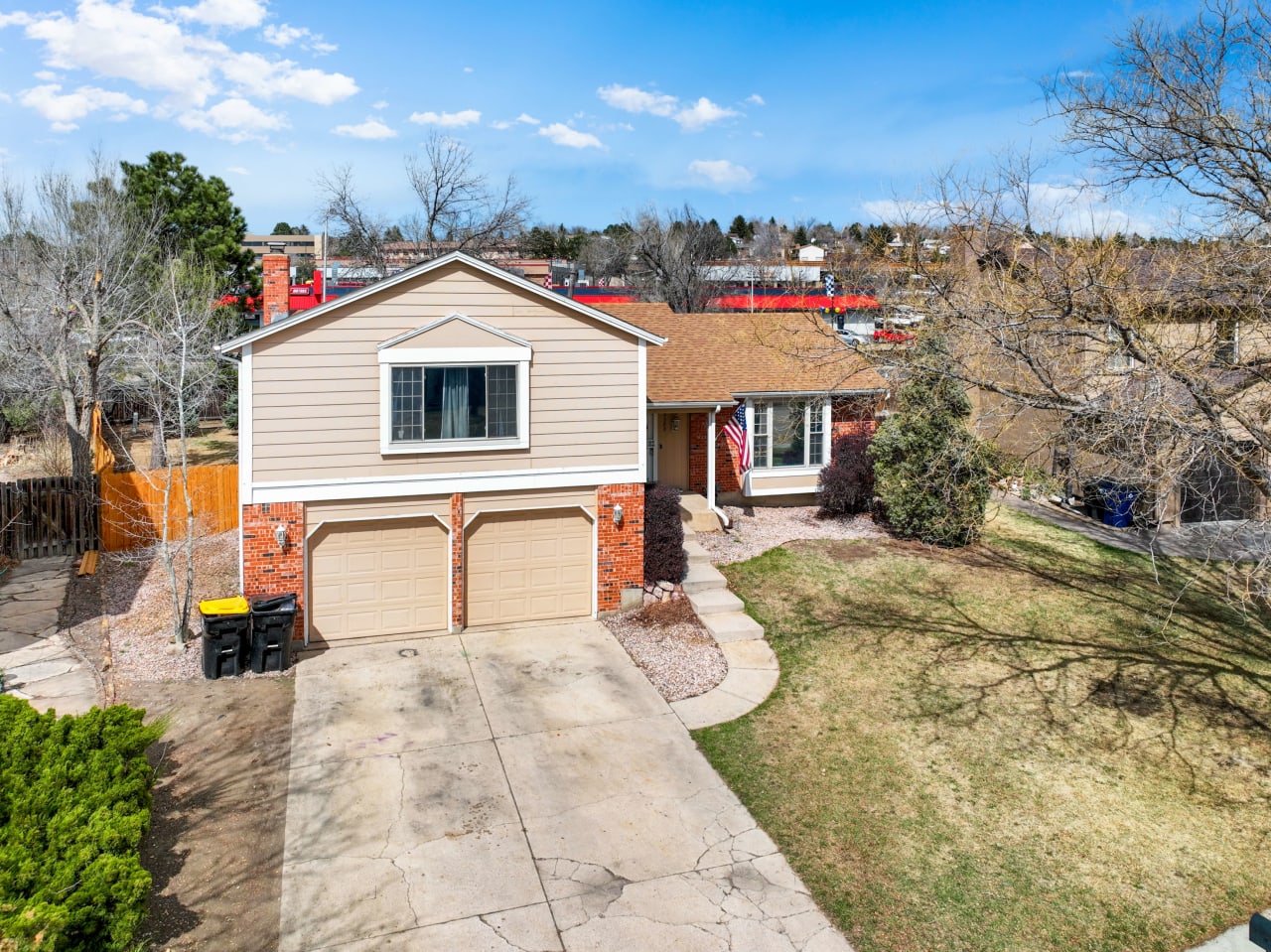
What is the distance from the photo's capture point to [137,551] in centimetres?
1666

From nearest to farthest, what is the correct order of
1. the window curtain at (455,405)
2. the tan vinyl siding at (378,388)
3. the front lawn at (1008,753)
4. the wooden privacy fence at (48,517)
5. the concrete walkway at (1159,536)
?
the front lawn at (1008,753) < the tan vinyl siding at (378,388) < the window curtain at (455,405) < the wooden privacy fence at (48,517) < the concrete walkway at (1159,536)

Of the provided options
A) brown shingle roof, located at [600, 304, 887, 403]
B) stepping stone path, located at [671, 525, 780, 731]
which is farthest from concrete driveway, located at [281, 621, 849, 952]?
brown shingle roof, located at [600, 304, 887, 403]

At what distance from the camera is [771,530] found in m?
18.6

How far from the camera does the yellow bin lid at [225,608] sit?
11703 mm

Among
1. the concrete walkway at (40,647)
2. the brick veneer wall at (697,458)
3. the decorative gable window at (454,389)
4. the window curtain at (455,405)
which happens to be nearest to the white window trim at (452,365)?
the decorative gable window at (454,389)

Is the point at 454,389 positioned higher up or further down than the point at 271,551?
higher up

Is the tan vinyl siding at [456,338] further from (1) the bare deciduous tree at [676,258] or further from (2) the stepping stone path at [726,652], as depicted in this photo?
(1) the bare deciduous tree at [676,258]

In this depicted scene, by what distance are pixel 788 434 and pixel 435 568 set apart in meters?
9.89

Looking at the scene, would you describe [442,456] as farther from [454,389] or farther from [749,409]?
[749,409]

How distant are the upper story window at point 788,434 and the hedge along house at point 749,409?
23mm

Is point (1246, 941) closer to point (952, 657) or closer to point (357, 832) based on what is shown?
point (952, 657)

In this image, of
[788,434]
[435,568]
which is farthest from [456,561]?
[788,434]

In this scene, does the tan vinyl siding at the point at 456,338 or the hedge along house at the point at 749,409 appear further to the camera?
the hedge along house at the point at 749,409

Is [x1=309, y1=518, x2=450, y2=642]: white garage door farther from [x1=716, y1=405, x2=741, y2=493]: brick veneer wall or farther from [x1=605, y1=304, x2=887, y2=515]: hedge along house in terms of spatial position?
[x1=716, y1=405, x2=741, y2=493]: brick veneer wall
